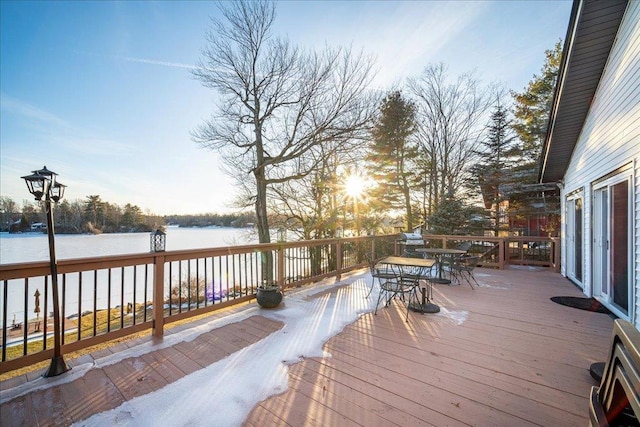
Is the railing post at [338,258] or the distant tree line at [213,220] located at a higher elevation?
the distant tree line at [213,220]

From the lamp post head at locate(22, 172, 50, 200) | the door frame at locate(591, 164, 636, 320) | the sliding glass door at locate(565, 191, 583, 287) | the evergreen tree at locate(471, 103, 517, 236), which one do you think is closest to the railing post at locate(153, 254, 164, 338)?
the lamp post head at locate(22, 172, 50, 200)

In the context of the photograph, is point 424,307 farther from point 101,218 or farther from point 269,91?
point 101,218

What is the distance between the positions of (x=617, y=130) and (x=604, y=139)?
60 centimetres

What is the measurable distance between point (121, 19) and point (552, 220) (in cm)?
1725

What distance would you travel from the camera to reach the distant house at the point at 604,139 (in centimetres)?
332

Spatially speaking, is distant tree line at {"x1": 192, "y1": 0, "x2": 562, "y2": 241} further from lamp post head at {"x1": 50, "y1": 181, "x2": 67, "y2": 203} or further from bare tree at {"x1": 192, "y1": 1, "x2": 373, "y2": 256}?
lamp post head at {"x1": 50, "y1": 181, "x2": 67, "y2": 203}

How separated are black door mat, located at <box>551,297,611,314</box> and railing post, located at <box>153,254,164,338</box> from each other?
6088 millimetres

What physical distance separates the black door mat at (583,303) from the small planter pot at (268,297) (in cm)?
474

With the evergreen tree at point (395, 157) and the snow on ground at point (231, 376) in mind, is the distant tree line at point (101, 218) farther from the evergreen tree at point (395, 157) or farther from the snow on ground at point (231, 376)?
the evergreen tree at point (395, 157)

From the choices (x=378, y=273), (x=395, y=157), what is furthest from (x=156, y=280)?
(x=395, y=157)

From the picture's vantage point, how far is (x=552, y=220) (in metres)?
12.8

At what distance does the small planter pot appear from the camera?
4.19 meters

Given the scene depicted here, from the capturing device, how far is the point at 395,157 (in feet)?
46.2

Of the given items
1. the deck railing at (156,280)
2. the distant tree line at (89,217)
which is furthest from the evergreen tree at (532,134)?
the distant tree line at (89,217)
